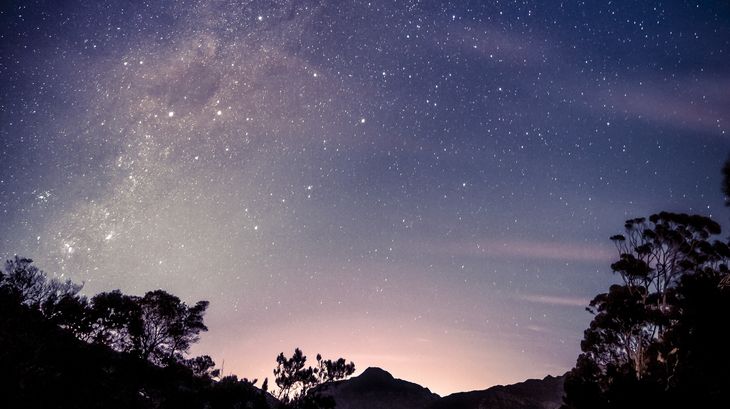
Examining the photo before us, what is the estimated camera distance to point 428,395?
12912 centimetres

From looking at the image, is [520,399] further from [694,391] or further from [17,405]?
[17,405]

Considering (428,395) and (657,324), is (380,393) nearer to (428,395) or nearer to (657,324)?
(428,395)

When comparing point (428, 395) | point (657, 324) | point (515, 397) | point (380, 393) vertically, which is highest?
point (657, 324)

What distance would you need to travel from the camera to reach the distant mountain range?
91.4 meters

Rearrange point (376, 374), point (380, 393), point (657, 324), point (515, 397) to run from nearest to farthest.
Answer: point (657, 324) → point (515, 397) → point (380, 393) → point (376, 374)

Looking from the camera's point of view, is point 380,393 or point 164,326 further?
point 380,393

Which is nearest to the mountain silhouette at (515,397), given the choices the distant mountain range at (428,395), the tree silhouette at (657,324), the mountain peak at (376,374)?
the distant mountain range at (428,395)

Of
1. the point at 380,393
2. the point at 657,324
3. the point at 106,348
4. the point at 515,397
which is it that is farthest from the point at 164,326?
the point at 380,393

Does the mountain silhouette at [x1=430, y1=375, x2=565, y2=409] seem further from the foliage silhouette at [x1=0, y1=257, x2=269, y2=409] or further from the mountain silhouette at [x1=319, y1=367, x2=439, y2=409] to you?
the foliage silhouette at [x1=0, y1=257, x2=269, y2=409]

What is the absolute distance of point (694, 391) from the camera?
1504 cm

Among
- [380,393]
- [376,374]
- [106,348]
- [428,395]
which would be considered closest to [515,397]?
[428,395]

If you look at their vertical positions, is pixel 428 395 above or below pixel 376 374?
below

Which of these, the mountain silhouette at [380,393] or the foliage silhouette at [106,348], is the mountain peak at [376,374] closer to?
the mountain silhouette at [380,393]

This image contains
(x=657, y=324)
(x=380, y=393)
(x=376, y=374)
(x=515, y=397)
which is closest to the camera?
(x=657, y=324)
